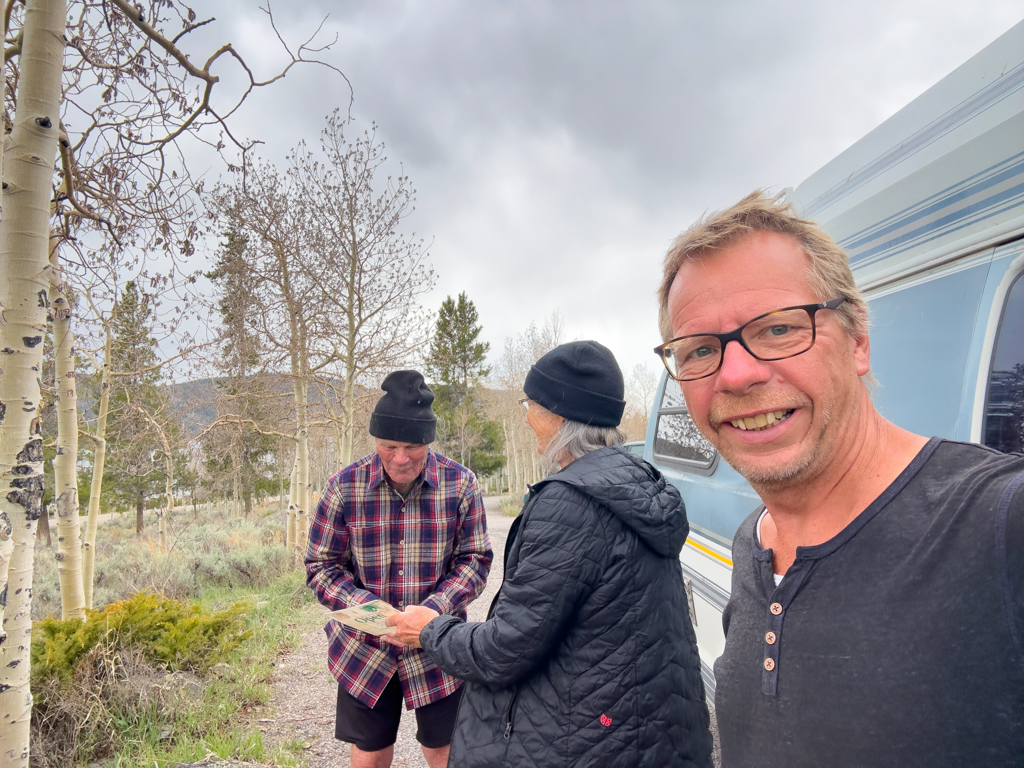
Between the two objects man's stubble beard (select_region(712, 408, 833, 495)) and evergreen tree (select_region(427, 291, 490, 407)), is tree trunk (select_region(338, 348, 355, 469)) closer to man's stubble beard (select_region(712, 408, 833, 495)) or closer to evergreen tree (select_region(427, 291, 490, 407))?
man's stubble beard (select_region(712, 408, 833, 495))

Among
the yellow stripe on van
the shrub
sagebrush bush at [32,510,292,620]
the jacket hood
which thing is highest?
the jacket hood

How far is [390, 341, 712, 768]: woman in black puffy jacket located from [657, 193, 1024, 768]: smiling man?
1.49ft

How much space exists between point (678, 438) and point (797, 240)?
3.16m

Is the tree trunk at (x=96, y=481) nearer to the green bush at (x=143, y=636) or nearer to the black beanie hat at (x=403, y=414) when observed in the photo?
the green bush at (x=143, y=636)

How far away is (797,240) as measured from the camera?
1.09 m

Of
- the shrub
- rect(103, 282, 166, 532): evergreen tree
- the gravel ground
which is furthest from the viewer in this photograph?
→ the shrub

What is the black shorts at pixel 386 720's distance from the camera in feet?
8.07

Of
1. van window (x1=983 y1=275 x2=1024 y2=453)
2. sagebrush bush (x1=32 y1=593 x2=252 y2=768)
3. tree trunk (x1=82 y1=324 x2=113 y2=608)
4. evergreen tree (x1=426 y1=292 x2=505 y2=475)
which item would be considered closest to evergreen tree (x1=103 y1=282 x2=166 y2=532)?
tree trunk (x1=82 y1=324 x2=113 y2=608)

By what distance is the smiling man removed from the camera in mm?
748

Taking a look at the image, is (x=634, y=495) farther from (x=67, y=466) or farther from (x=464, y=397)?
(x=464, y=397)

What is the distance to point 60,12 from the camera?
2.41 m

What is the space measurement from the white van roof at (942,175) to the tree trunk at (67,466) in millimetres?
5148

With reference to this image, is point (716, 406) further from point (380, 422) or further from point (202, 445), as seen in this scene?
point (202, 445)

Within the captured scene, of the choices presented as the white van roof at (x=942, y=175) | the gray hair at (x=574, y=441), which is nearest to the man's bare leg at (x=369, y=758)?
the gray hair at (x=574, y=441)
